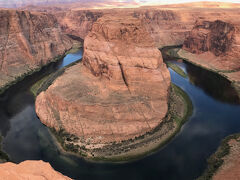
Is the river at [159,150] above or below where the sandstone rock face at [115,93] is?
below

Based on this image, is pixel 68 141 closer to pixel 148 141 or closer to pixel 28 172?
pixel 148 141

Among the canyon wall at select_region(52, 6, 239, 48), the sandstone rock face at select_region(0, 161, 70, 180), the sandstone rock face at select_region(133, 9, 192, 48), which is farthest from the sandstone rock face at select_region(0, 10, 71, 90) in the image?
the sandstone rock face at select_region(133, 9, 192, 48)

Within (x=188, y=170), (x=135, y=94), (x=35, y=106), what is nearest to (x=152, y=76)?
(x=135, y=94)

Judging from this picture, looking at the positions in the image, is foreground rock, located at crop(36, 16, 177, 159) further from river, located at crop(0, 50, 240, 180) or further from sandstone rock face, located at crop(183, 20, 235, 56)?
sandstone rock face, located at crop(183, 20, 235, 56)

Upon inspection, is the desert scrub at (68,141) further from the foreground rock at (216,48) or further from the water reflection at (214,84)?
the foreground rock at (216,48)

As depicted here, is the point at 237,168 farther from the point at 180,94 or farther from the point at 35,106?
the point at 35,106

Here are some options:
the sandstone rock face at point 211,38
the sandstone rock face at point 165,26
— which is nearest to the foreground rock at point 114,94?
the sandstone rock face at point 211,38
